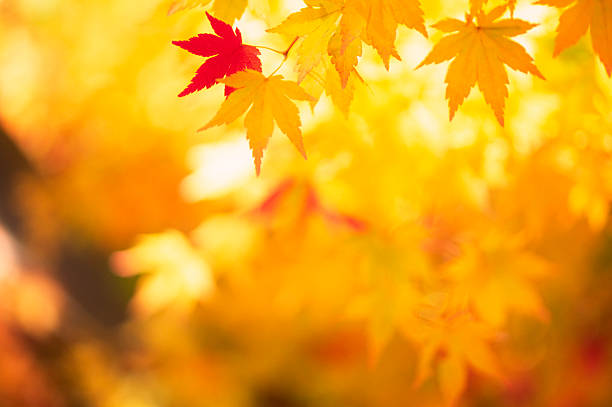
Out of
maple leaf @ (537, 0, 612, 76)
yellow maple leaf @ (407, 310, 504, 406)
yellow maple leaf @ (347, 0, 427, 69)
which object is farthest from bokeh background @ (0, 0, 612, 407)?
maple leaf @ (537, 0, 612, 76)

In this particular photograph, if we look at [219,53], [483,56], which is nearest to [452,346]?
[483,56]

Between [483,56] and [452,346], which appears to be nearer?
[483,56]

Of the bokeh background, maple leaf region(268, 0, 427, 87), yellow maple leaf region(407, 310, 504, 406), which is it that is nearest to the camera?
maple leaf region(268, 0, 427, 87)

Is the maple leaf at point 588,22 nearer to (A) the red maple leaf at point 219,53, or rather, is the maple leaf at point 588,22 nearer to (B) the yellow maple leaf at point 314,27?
(B) the yellow maple leaf at point 314,27

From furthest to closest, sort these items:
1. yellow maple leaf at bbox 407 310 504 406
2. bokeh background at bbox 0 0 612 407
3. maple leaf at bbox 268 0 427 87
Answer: bokeh background at bbox 0 0 612 407
yellow maple leaf at bbox 407 310 504 406
maple leaf at bbox 268 0 427 87

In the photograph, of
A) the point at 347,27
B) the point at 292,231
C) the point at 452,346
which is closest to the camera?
the point at 347,27

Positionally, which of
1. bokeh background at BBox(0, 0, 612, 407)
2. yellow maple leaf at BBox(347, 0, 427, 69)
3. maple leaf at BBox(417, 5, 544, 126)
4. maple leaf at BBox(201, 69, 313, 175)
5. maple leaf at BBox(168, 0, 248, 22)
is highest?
maple leaf at BBox(168, 0, 248, 22)

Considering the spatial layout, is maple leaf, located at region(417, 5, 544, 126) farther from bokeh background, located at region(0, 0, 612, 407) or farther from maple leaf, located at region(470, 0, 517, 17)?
bokeh background, located at region(0, 0, 612, 407)

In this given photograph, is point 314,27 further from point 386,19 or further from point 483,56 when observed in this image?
point 483,56
